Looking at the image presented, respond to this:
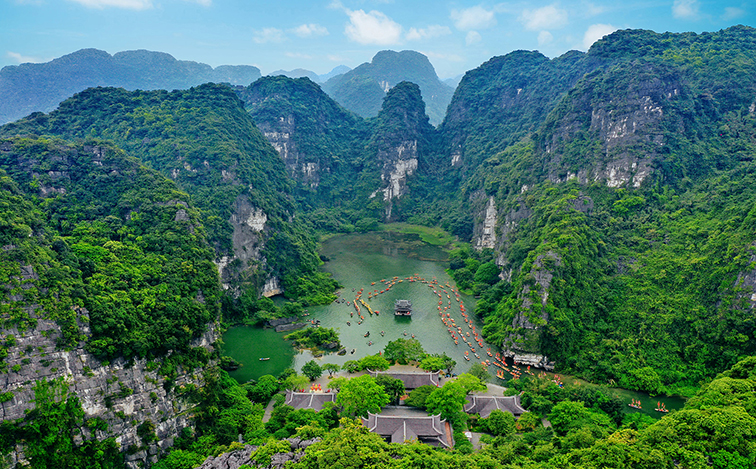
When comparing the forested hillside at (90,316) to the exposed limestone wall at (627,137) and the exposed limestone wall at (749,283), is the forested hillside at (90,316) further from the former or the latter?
the exposed limestone wall at (627,137)

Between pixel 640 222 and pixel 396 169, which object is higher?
pixel 396 169

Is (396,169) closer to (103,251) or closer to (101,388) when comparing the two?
(103,251)

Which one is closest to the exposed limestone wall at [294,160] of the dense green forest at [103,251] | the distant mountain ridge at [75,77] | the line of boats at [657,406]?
the dense green forest at [103,251]

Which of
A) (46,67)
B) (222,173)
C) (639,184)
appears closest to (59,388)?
(222,173)

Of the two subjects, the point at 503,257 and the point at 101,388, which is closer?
the point at 101,388

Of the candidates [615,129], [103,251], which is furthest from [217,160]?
[615,129]

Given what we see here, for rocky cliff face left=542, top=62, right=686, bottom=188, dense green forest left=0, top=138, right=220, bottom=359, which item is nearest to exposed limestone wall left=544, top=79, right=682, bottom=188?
rocky cliff face left=542, top=62, right=686, bottom=188

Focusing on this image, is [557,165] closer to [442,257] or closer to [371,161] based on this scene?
[442,257]
